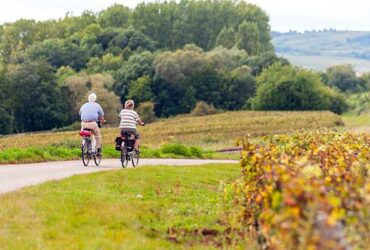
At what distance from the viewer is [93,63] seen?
128125 mm

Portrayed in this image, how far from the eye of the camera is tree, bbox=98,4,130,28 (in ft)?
523

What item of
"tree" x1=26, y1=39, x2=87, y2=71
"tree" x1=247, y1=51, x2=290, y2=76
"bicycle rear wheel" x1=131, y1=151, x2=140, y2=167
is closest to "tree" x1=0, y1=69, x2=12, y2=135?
"tree" x1=26, y1=39, x2=87, y2=71

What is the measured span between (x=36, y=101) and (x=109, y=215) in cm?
8969

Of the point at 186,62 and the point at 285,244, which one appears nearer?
the point at 285,244

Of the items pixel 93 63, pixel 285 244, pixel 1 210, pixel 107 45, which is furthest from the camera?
pixel 107 45

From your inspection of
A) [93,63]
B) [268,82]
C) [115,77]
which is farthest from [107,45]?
[268,82]

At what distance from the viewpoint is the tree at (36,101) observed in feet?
328

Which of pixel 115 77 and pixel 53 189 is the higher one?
pixel 115 77

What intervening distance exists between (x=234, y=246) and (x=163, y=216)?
2.68 meters

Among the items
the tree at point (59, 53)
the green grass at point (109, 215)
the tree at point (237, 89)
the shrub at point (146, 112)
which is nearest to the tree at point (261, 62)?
the tree at point (237, 89)

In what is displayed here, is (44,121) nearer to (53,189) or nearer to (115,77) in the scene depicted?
(115,77)

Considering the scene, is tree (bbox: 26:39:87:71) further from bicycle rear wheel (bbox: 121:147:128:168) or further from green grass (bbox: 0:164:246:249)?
green grass (bbox: 0:164:246:249)

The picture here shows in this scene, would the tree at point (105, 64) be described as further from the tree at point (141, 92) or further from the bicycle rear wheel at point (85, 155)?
the bicycle rear wheel at point (85, 155)

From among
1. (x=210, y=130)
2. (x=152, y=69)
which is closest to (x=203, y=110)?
(x=152, y=69)
